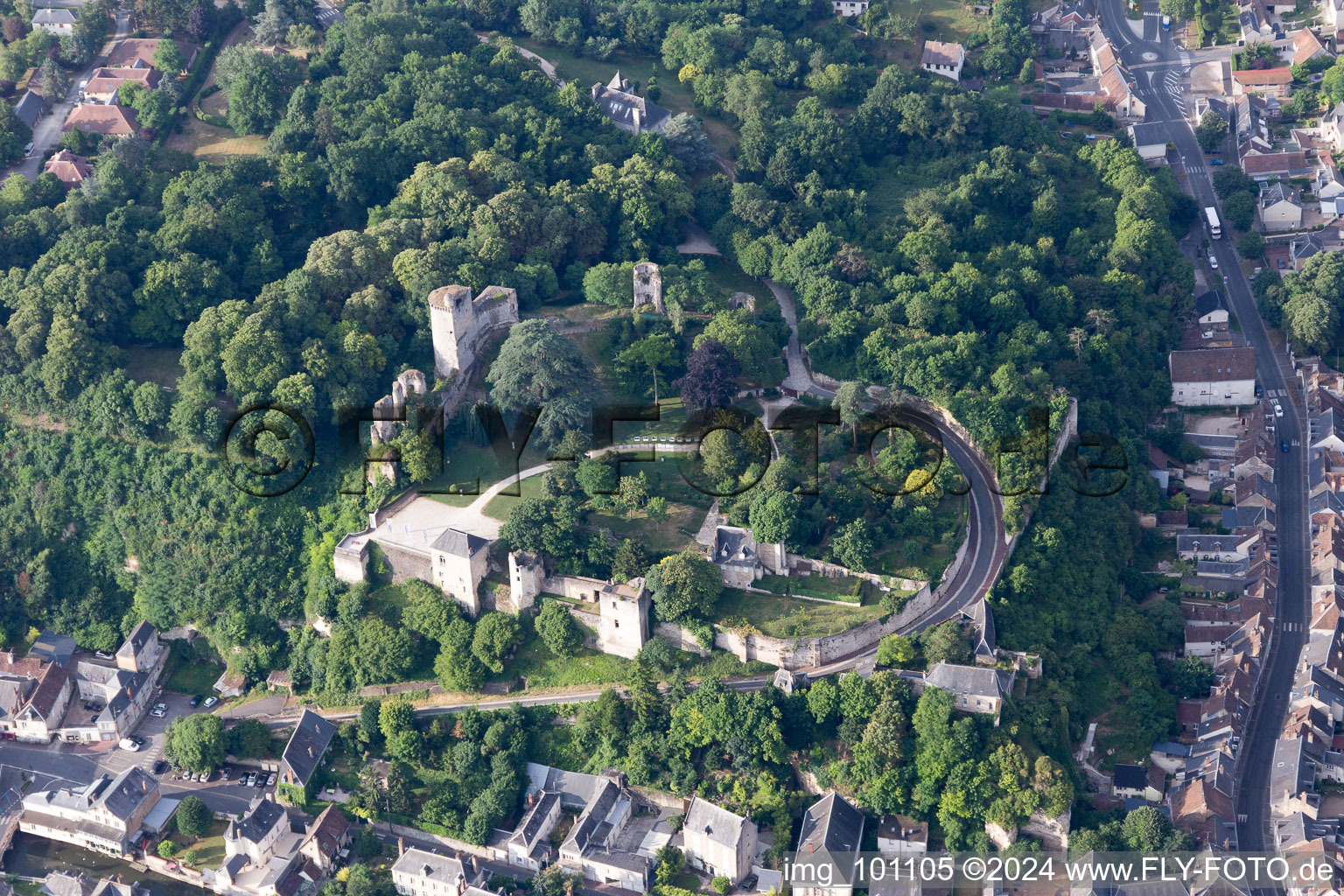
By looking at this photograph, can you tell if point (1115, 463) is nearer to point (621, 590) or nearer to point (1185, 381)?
point (1185, 381)

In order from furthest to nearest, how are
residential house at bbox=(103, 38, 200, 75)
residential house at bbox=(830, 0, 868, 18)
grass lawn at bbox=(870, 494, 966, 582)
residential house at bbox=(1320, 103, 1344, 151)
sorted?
residential house at bbox=(830, 0, 868, 18), residential house at bbox=(1320, 103, 1344, 151), residential house at bbox=(103, 38, 200, 75), grass lawn at bbox=(870, 494, 966, 582)

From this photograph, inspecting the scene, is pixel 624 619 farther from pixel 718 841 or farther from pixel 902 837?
pixel 902 837

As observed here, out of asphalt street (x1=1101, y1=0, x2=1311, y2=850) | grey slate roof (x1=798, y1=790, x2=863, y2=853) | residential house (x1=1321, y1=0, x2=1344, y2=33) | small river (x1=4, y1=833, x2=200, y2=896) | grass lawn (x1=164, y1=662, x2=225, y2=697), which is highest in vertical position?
residential house (x1=1321, y1=0, x2=1344, y2=33)

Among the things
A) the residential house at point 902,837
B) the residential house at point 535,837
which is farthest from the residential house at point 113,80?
the residential house at point 902,837

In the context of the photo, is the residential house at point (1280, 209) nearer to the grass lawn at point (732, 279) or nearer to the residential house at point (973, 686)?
the grass lawn at point (732, 279)

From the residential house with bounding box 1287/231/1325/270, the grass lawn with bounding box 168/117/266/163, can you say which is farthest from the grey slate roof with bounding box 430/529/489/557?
the residential house with bounding box 1287/231/1325/270

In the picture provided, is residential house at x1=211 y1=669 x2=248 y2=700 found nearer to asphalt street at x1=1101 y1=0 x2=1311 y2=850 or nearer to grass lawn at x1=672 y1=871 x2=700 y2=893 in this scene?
grass lawn at x1=672 y1=871 x2=700 y2=893
